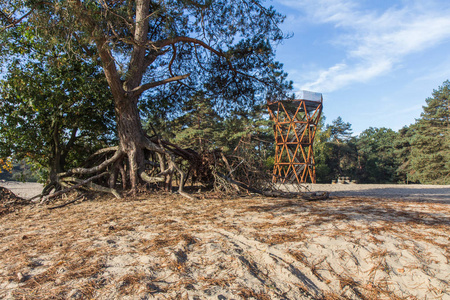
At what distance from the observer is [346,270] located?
2350mm

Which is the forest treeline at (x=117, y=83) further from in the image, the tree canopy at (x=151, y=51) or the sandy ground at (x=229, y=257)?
the sandy ground at (x=229, y=257)

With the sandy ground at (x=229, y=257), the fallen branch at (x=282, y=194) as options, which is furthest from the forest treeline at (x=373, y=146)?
the sandy ground at (x=229, y=257)

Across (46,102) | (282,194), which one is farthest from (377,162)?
(46,102)

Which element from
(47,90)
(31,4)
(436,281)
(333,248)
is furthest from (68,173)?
(436,281)

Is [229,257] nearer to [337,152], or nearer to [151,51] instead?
[151,51]

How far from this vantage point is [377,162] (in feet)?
134

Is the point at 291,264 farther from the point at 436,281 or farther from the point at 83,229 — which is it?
the point at 83,229

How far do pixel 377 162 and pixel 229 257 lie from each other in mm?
44572

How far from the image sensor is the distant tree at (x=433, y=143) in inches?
1185

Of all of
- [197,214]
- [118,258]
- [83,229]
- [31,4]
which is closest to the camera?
[118,258]

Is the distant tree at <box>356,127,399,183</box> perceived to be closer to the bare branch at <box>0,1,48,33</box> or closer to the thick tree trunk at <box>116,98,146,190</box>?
the thick tree trunk at <box>116,98,146,190</box>

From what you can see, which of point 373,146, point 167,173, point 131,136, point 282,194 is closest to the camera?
point 282,194

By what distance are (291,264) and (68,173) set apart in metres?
6.38

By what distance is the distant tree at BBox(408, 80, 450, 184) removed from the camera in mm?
30109
